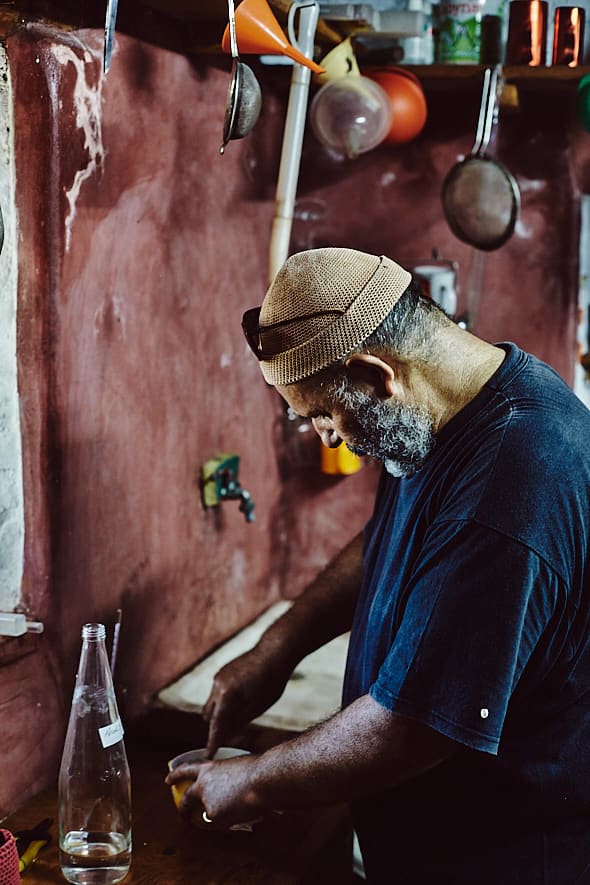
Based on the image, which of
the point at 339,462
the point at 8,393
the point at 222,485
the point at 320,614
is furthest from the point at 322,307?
the point at 339,462

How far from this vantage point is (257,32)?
167 cm

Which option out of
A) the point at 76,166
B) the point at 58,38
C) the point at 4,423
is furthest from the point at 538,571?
the point at 58,38

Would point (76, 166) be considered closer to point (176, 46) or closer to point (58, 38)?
point (58, 38)

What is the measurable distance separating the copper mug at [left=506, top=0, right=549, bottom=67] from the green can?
0.31ft

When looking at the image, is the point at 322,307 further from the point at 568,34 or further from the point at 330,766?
the point at 568,34

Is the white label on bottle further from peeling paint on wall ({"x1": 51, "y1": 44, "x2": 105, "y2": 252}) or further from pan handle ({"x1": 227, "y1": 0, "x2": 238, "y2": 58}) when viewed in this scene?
pan handle ({"x1": 227, "y1": 0, "x2": 238, "y2": 58})

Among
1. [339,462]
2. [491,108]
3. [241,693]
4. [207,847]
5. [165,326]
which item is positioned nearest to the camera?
[207,847]

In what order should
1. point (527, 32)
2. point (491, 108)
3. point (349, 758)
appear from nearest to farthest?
point (349, 758)
point (527, 32)
point (491, 108)

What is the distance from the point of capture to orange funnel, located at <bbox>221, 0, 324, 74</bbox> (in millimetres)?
1641

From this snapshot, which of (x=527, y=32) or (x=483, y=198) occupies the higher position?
(x=527, y=32)

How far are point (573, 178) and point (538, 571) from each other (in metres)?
1.72

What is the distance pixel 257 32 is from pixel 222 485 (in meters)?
1.11

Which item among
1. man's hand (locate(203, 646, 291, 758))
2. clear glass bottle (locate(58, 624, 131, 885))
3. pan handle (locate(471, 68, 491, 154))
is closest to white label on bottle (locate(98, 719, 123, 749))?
clear glass bottle (locate(58, 624, 131, 885))

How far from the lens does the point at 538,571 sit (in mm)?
1218
